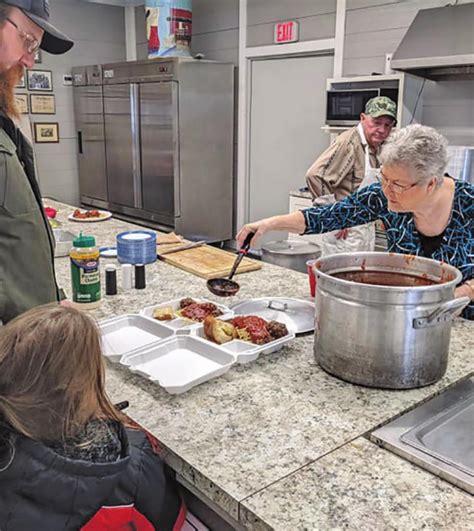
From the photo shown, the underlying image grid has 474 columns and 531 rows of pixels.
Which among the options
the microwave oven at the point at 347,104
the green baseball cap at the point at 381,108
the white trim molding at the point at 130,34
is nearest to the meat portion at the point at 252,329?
the green baseball cap at the point at 381,108

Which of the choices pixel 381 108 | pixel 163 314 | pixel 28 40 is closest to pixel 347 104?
pixel 381 108

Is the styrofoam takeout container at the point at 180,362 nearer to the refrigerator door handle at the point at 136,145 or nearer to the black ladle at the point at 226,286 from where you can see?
the black ladle at the point at 226,286

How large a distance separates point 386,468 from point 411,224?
0.94 meters

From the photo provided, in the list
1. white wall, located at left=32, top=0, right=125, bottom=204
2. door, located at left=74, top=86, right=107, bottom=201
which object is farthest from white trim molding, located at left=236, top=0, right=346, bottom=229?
white wall, located at left=32, top=0, right=125, bottom=204

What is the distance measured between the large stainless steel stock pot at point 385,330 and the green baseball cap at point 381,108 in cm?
217

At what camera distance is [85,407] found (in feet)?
3.29

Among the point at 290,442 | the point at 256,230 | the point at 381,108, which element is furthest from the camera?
the point at 381,108

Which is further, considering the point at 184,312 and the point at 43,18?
the point at 184,312

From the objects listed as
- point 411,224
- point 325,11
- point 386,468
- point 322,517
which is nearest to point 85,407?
point 322,517

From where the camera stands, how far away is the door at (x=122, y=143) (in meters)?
5.38

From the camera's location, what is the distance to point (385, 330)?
1.26 metres

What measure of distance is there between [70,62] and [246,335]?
5560 millimetres

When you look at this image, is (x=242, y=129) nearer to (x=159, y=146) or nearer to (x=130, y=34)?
(x=159, y=146)

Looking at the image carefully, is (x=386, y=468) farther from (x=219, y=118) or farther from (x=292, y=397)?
(x=219, y=118)
